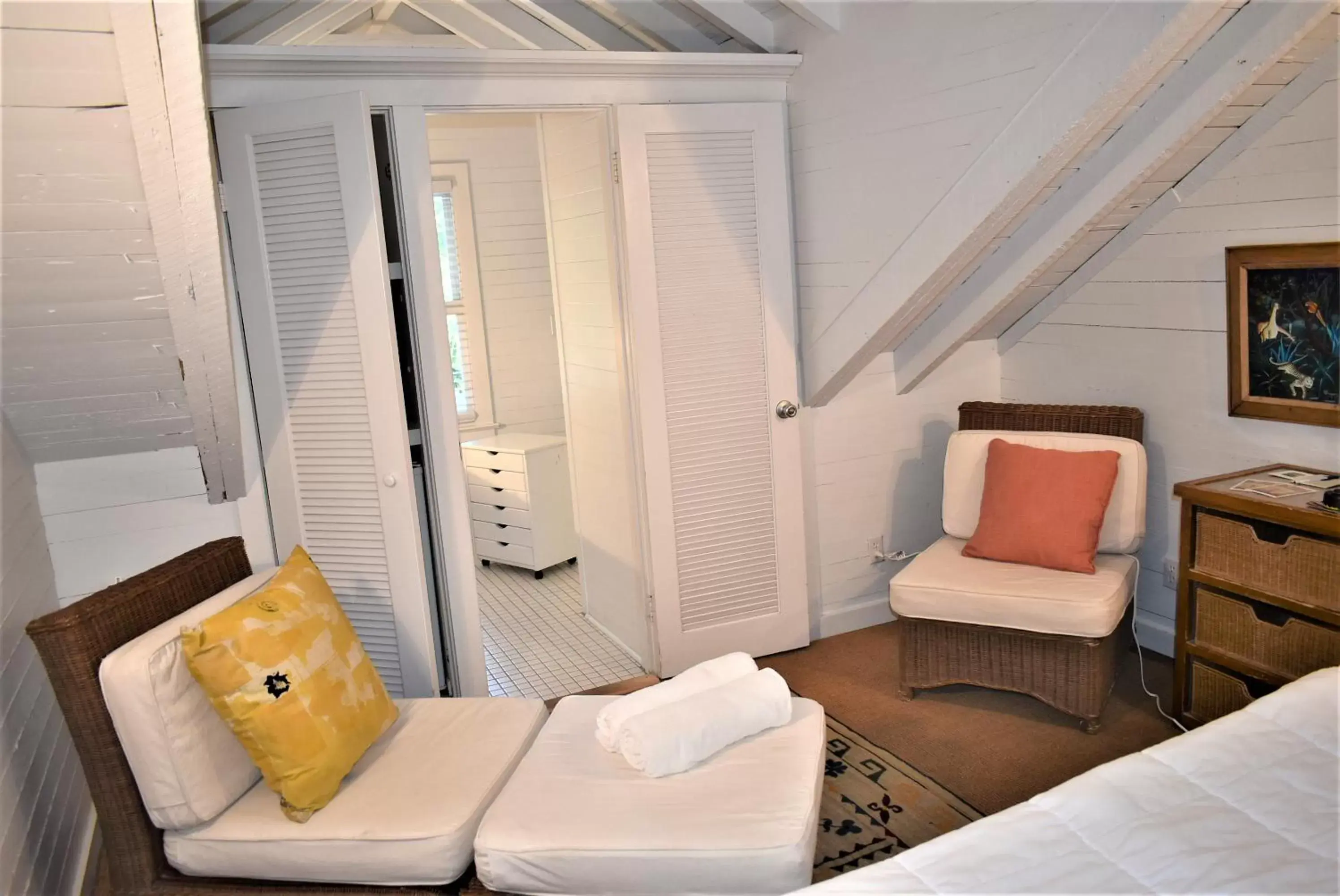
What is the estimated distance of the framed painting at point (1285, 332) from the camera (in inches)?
104

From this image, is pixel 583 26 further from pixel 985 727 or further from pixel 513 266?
pixel 985 727

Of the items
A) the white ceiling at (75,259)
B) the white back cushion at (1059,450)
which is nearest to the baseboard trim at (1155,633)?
the white back cushion at (1059,450)

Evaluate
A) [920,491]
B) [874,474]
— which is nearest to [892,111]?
[874,474]

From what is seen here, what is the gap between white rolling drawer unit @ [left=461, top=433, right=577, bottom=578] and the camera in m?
4.61

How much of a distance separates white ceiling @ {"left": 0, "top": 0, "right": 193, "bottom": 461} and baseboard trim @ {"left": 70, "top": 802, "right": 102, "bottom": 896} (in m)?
0.95

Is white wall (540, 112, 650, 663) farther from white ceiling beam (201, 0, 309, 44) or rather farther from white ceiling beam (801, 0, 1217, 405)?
white ceiling beam (201, 0, 309, 44)

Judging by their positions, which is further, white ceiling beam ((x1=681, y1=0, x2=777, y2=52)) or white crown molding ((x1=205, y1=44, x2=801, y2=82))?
white ceiling beam ((x1=681, y1=0, x2=777, y2=52))

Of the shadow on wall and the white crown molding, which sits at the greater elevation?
the white crown molding

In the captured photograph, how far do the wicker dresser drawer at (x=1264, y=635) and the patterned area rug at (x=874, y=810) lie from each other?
82cm

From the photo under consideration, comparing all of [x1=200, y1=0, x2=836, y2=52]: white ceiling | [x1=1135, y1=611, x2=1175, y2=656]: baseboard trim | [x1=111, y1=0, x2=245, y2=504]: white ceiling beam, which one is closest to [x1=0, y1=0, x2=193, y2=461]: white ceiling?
[x1=111, y1=0, x2=245, y2=504]: white ceiling beam

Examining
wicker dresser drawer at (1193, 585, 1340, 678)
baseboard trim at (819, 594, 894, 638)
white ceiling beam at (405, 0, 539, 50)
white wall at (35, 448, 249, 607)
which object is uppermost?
white ceiling beam at (405, 0, 539, 50)

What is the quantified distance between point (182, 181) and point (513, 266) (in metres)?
3.39

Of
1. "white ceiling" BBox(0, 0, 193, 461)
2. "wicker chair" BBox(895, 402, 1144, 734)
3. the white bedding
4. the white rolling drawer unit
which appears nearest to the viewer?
the white bedding

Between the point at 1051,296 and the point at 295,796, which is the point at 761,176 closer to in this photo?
the point at 1051,296
